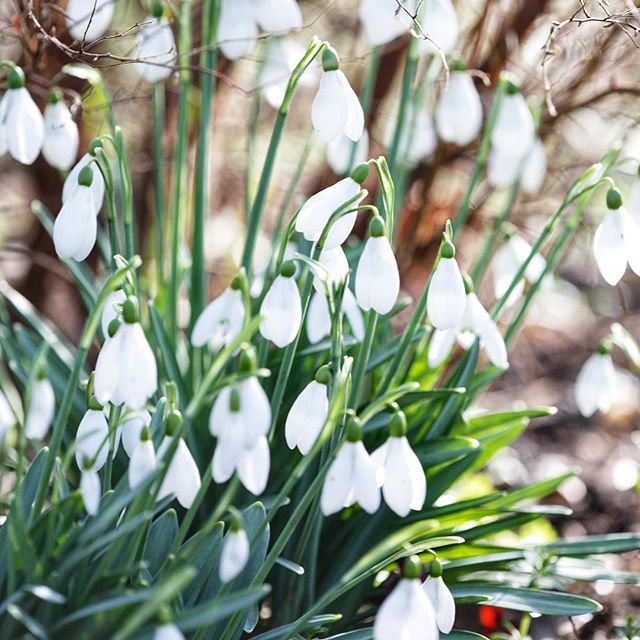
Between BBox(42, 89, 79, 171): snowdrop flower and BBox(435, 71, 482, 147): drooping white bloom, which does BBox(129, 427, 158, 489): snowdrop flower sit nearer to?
BBox(42, 89, 79, 171): snowdrop flower

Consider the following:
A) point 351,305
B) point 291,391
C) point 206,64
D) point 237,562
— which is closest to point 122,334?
point 237,562

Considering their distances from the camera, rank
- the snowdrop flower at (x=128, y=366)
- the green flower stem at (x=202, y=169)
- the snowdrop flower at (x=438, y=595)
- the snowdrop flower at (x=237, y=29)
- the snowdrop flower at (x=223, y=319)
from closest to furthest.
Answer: the snowdrop flower at (x=128, y=366)
the snowdrop flower at (x=438, y=595)
the snowdrop flower at (x=223, y=319)
the snowdrop flower at (x=237, y=29)
the green flower stem at (x=202, y=169)

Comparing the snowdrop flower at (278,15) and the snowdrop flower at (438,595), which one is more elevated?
the snowdrop flower at (278,15)

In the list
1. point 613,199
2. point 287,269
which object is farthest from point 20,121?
point 613,199

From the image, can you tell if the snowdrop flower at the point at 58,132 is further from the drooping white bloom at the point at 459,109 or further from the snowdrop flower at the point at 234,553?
the snowdrop flower at the point at 234,553

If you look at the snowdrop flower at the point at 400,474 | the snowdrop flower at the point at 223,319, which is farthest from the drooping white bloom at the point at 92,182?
the snowdrop flower at the point at 400,474

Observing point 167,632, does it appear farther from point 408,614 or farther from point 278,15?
point 278,15
